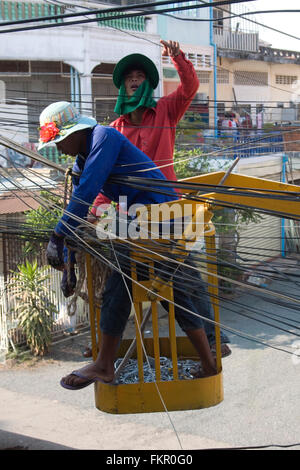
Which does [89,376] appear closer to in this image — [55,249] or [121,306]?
[121,306]

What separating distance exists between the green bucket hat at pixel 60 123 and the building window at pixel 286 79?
2276 centimetres

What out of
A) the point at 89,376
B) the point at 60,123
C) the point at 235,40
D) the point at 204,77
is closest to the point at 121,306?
the point at 89,376

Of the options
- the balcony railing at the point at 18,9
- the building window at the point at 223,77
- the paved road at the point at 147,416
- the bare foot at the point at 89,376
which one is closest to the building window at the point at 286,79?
the building window at the point at 223,77

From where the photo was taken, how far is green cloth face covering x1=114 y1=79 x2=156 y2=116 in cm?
460

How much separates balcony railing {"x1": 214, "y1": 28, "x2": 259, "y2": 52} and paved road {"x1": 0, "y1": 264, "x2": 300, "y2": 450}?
12.9 m

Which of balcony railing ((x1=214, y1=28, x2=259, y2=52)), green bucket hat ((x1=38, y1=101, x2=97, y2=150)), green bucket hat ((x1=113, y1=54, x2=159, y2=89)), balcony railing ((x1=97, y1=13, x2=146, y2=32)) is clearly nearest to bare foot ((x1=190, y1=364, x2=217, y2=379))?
green bucket hat ((x1=38, y1=101, x2=97, y2=150))

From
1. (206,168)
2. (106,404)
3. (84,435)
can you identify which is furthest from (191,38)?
(106,404)

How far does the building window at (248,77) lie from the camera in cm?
2306

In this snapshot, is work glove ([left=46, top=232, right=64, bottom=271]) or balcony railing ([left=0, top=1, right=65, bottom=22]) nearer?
work glove ([left=46, top=232, right=64, bottom=271])

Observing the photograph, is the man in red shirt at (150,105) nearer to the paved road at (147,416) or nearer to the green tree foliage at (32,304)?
the paved road at (147,416)

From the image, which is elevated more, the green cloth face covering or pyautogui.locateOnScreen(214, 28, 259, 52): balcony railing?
pyautogui.locateOnScreen(214, 28, 259, 52): balcony railing

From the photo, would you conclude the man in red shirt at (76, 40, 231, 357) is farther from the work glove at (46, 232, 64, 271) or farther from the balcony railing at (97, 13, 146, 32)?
the balcony railing at (97, 13, 146, 32)

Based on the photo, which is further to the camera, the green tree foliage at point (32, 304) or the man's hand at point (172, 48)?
the green tree foliage at point (32, 304)

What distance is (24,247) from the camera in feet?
37.8
